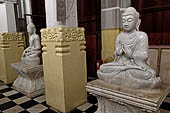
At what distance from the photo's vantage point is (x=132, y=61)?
129 cm

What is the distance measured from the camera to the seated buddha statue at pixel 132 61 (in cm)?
117

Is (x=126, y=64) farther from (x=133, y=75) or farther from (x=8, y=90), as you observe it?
(x=8, y=90)

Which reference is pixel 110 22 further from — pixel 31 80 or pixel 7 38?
pixel 7 38

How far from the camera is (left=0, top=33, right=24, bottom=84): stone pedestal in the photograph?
9.83 ft

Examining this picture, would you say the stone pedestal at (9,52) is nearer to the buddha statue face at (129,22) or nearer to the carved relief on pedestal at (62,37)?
the carved relief on pedestal at (62,37)

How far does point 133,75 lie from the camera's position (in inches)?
47.4

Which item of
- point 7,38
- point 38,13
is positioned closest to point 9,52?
point 7,38

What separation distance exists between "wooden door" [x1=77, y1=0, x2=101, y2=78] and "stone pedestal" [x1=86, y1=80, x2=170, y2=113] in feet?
5.57

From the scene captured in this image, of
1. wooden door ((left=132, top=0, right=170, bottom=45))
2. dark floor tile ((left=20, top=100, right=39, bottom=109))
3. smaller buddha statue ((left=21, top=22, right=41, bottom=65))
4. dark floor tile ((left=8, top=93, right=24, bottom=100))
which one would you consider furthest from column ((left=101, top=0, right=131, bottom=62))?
dark floor tile ((left=8, top=93, right=24, bottom=100))

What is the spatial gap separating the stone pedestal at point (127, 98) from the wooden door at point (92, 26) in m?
1.70

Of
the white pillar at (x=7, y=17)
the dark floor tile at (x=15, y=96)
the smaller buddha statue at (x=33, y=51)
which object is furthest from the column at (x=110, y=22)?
the white pillar at (x=7, y=17)

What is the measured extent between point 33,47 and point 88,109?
1488 mm

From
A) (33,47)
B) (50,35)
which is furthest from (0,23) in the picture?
(50,35)

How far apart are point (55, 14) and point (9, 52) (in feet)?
5.91
